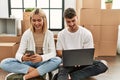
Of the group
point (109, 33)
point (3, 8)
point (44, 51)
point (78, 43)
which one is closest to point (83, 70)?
point (78, 43)

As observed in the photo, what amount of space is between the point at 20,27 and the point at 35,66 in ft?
4.57

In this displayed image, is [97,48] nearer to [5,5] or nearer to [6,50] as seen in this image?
[6,50]

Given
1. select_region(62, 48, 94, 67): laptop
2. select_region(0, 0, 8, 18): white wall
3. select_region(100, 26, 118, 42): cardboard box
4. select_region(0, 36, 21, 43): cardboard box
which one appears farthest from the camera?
select_region(0, 0, 8, 18): white wall

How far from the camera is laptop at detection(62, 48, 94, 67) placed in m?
2.06

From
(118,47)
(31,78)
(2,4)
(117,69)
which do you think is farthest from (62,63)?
(2,4)

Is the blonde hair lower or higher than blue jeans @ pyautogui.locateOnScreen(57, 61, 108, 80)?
higher

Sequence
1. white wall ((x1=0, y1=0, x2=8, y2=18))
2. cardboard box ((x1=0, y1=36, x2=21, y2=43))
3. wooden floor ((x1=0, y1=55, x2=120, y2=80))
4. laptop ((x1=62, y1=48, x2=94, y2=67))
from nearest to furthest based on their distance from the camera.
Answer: laptop ((x1=62, y1=48, x2=94, y2=67))
wooden floor ((x1=0, y1=55, x2=120, y2=80))
cardboard box ((x1=0, y1=36, x2=21, y2=43))
white wall ((x1=0, y1=0, x2=8, y2=18))

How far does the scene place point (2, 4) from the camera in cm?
406

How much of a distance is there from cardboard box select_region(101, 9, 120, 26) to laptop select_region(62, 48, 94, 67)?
1587mm

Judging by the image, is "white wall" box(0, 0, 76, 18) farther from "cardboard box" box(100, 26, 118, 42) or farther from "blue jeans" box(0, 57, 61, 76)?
"blue jeans" box(0, 57, 61, 76)

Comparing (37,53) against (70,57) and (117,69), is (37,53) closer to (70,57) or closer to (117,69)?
(70,57)

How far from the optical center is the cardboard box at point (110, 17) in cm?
357

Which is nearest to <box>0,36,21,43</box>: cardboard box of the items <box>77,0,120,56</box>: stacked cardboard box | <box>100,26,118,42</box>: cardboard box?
<box>77,0,120,56</box>: stacked cardboard box

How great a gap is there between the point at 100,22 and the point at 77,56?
1.67 metres
